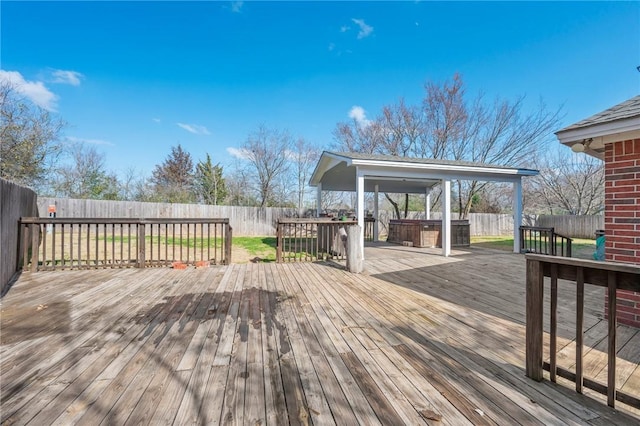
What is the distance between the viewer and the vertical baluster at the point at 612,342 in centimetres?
142

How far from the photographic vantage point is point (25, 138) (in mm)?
9945

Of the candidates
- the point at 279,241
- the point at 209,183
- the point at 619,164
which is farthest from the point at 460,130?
the point at 209,183

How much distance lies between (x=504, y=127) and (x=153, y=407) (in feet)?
64.4

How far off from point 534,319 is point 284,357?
1.78 m

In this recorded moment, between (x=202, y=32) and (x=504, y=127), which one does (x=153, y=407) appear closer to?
(x=202, y=32)

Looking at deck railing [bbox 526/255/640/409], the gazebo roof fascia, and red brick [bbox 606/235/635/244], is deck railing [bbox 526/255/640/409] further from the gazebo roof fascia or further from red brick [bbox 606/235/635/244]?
the gazebo roof fascia

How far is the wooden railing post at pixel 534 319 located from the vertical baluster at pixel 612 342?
0.31 meters

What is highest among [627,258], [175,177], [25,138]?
[175,177]

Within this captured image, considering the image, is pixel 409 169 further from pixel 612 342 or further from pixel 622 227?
pixel 612 342

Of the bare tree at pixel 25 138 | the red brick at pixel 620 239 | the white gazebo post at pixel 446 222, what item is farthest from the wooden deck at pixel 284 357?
the bare tree at pixel 25 138

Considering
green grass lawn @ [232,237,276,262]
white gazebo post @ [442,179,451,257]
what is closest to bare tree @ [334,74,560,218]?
white gazebo post @ [442,179,451,257]

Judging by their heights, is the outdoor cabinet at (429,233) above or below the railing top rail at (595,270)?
below

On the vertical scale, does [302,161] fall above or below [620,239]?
above

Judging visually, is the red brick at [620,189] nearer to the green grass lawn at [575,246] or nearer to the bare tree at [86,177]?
the green grass lawn at [575,246]
